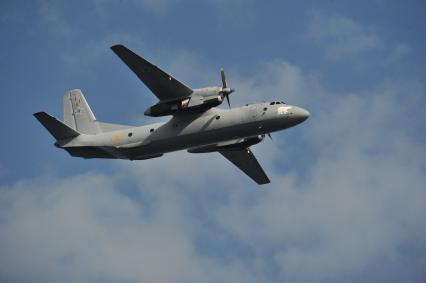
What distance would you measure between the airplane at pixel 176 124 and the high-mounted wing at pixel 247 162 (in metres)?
3.05

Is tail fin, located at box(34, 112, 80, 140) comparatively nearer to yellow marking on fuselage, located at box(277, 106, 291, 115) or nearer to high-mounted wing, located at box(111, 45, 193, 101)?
high-mounted wing, located at box(111, 45, 193, 101)

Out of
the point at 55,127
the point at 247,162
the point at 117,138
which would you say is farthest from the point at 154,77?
the point at 247,162

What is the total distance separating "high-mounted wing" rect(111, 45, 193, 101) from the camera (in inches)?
1507

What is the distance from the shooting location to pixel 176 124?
4097cm

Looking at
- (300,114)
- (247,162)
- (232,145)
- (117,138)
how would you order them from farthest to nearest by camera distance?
1. (247,162)
2. (232,145)
3. (117,138)
4. (300,114)

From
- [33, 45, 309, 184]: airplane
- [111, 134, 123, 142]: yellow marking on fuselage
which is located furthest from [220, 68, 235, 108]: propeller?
[111, 134, 123, 142]: yellow marking on fuselage

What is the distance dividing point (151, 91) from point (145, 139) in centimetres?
349

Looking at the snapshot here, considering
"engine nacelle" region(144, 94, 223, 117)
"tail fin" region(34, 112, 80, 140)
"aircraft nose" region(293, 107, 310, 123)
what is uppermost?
"engine nacelle" region(144, 94, 223, 117)

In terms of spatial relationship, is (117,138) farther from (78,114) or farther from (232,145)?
(232,145)

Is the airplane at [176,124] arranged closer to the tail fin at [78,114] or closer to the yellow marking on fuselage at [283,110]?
the yellow marking on fuselage at [283,110]

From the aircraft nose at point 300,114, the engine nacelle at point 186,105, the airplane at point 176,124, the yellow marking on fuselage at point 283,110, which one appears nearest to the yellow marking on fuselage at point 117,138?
the airplane at point 176,124

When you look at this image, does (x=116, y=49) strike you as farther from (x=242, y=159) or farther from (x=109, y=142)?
(x=242, y=159)

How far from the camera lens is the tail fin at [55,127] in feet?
133

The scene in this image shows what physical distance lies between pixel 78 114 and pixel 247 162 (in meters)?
14.7
